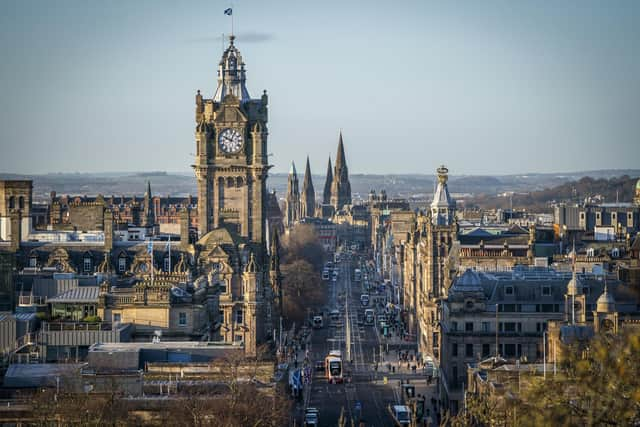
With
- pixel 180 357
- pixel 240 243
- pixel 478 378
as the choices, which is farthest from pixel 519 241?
pixel 180 357

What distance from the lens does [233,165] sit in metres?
135

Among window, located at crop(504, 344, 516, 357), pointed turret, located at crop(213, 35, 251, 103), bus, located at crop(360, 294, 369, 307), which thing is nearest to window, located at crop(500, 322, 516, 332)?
window, located at crop(504, 344, 516, 357)

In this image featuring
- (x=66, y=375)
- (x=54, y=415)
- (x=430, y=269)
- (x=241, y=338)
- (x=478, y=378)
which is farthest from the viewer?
(x=430, y=269)

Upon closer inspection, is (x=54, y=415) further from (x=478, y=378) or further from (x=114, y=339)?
(x=478, y=378)

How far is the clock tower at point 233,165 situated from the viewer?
442 ft

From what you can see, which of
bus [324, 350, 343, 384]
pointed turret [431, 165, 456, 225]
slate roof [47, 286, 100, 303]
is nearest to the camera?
slate roof [47, 286, 100, 303]

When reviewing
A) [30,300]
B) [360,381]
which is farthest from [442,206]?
[30,300]

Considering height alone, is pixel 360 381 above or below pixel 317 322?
above

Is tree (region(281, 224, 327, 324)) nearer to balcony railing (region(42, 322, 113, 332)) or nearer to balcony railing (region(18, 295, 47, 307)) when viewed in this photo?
balcony railing (region(18, 295, 47, 307))

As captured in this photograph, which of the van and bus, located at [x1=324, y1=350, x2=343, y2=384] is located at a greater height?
the van

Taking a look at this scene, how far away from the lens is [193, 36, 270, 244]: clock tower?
134625mm

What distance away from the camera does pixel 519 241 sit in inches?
5586

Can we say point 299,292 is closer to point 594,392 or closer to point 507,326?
point 507,326

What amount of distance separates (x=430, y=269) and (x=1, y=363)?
66.4 m
